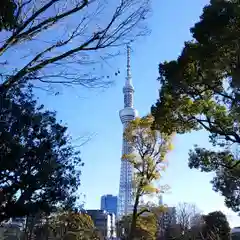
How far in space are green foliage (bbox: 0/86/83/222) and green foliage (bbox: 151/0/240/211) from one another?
3792mm

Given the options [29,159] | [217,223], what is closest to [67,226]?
[217,223]

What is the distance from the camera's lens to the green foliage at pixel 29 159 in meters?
11.6

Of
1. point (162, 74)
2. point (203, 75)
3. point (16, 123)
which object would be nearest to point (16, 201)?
point (16, 123)

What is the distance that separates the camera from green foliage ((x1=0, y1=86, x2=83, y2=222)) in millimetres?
11594

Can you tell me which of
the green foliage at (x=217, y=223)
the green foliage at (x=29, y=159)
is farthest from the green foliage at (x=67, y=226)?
the green foliage at (x=29, y=159)

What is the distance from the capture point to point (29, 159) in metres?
12.1

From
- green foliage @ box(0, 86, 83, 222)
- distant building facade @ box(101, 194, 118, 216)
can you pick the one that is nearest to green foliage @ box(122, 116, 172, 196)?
green foliage @ box(0, 86, 83, 222)

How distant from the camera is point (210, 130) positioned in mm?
10102

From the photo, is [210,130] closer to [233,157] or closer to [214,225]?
[233,157]

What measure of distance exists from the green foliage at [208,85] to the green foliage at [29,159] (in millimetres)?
3792

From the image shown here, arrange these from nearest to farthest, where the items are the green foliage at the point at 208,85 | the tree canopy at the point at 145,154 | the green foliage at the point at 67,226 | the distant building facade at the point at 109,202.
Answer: the green foliage at the point at 208,85 → the tree canopy at the point at 145,154 → the green foliage at the point at 67,226 → the distant building facade at the point at 109,202

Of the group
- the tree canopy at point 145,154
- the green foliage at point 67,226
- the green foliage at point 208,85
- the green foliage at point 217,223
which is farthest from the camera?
the green foliage at point 67,226

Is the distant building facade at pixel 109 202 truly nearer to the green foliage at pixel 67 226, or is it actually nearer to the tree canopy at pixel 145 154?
the green foliage at pixel 67 226

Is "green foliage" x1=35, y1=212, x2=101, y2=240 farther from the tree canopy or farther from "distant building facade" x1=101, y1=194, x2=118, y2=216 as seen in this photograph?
"distant building facade" x1=101, y1=194, x2=118, y2=216
